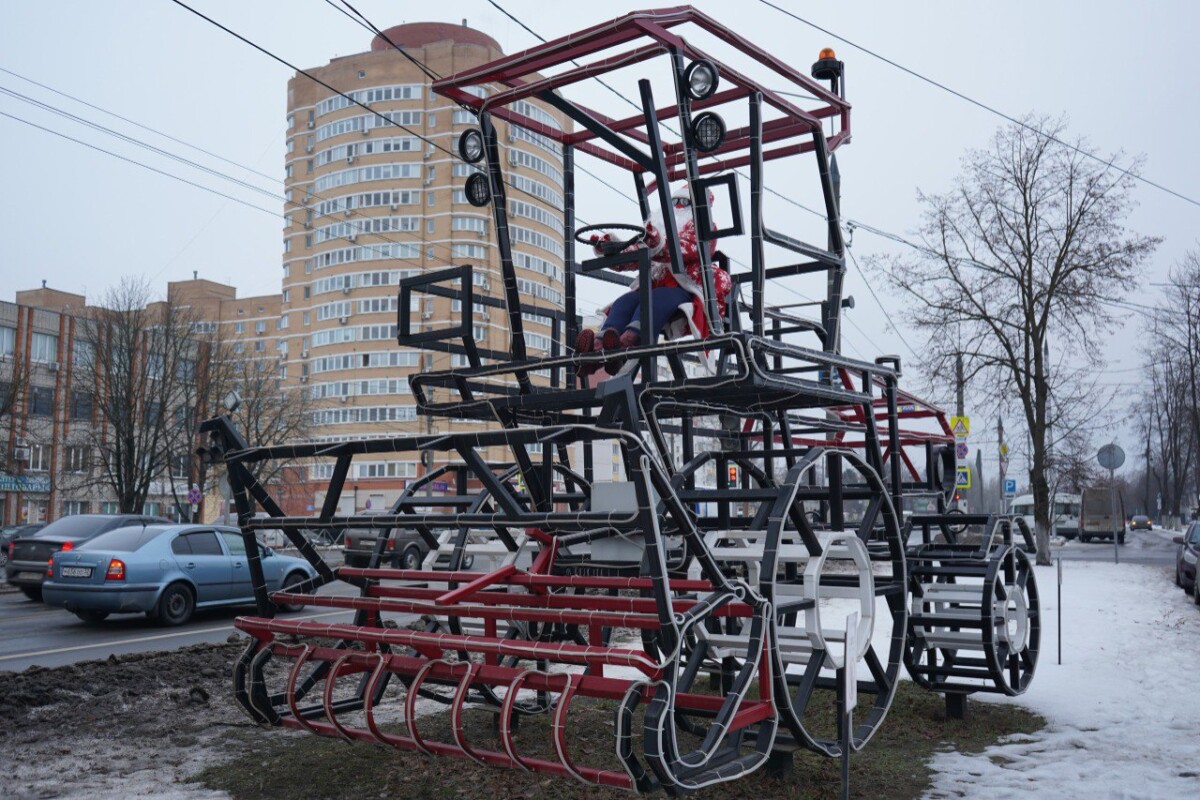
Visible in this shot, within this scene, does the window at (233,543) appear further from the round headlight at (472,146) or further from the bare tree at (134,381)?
the bare tree at (134,381)

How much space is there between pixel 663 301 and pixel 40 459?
57.4m

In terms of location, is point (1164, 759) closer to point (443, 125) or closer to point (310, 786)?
point (310, 786)

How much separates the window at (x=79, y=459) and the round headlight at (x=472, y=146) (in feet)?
133

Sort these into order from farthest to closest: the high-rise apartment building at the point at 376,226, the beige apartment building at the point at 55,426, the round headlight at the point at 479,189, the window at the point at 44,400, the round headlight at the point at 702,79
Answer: the high-rise apartment building at the point at 376,226
the window at the point at 44,400
the beige apartment building at the point at 55,426
the round headlight at the point at 479,189
the round headlight at the point at 702,79

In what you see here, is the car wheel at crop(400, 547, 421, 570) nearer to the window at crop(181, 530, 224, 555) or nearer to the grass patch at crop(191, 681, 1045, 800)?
the grass patch at crop(191, 681, 1045, 800)

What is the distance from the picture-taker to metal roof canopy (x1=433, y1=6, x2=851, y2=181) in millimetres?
5211

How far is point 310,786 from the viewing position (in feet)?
20.6

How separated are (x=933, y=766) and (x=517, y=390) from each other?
3679mm

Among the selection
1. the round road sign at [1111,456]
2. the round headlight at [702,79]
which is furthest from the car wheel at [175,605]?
the round road sign at [1111,456]

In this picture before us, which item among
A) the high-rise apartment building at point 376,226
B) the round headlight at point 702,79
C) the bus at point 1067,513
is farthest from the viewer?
the high-rise apartment building at point 376,226

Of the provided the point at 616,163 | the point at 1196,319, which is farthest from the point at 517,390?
the point at 1196,319

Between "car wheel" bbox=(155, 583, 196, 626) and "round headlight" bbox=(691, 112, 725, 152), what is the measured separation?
41.2 feet

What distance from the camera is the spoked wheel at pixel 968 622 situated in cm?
768

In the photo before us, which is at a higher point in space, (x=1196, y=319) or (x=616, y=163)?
(x=1196, y=319)
